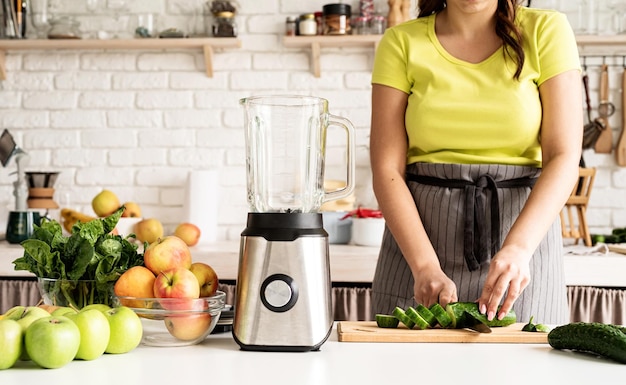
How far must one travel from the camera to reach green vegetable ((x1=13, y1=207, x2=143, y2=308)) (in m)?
1.22

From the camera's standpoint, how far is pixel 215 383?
97 centimetres

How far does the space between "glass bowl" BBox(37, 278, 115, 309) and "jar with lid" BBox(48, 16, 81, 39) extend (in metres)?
2.23

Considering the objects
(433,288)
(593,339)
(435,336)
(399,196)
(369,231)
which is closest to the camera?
(593,339)

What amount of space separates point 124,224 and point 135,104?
66 centimetres

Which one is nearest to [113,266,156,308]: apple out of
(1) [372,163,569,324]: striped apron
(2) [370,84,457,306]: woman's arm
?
(2) [370,84,457,306]: woman's arm

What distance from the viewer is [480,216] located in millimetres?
1684

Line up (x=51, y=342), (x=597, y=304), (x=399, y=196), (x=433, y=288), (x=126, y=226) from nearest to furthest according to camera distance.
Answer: (x=51, y=342) → (x=433, y=288) → (x=399, y=196) → (x=597, y=304) → (x=126, y=226)

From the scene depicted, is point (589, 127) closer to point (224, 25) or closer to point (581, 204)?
point (581, 204)

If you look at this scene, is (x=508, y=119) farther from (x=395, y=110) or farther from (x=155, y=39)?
(x=155, y=39)

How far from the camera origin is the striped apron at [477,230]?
1665mm

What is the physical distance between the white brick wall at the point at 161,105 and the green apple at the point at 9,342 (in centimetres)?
234

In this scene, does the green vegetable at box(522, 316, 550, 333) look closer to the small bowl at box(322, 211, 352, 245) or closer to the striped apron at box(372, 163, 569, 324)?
the striped apron at box(372, 163, 569, 324)

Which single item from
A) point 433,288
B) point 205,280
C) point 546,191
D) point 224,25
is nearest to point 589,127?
point 224,25

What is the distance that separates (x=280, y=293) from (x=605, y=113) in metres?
2.49
